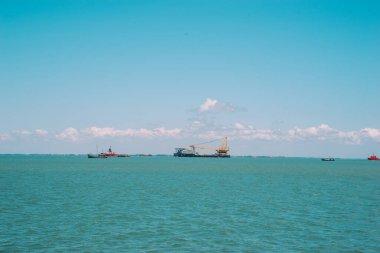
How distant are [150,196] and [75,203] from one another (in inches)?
482

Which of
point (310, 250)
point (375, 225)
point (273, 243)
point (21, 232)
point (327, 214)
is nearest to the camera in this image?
point (310, 250)

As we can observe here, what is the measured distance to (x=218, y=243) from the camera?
94.6ft

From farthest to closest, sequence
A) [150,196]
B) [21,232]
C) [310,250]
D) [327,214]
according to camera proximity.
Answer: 1. [150,196]
2. [327,214]
3. [21,232]
4. [310,250]

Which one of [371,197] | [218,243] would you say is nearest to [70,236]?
[218,243]

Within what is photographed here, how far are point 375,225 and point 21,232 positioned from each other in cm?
3257

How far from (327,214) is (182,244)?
2141 centimetres

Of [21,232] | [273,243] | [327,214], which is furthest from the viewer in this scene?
[327,214]

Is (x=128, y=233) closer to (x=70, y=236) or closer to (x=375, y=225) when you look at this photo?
(x=70, y=236)

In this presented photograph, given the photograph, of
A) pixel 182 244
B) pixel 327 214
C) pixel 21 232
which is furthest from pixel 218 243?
pixel 327 214

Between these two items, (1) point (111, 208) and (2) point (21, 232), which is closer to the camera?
(2) point (21, 232)

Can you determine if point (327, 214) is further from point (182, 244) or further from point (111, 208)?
point (111, 208)

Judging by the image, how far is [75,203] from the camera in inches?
1909

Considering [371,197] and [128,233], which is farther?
[371,197]

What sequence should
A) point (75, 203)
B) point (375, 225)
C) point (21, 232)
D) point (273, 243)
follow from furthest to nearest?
point (75, 203) < point (375, 225) < point (21, 232) < point (273, 243)
